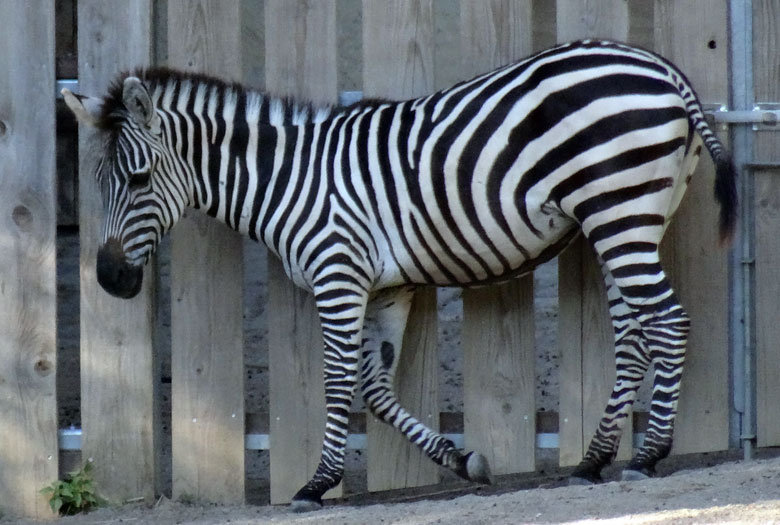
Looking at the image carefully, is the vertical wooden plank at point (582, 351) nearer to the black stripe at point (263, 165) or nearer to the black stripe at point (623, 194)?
the black stripe at point (623, 194)

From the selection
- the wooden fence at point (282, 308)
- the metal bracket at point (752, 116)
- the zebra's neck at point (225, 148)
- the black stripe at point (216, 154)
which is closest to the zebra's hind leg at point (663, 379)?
the wooden fence at point (282, 308)

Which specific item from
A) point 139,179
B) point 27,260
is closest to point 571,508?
point 139,179

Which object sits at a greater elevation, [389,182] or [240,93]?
[240,93]

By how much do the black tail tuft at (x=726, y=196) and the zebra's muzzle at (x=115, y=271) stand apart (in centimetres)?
264

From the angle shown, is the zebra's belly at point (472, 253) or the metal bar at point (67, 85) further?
the metal bar at point (67, 85)

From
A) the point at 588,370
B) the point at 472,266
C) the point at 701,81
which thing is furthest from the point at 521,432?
the point at 701,81

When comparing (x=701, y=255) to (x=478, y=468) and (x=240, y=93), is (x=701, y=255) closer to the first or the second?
(x=478, y=468)

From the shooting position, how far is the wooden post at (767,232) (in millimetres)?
4672

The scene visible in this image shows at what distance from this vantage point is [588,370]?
15.8 feet

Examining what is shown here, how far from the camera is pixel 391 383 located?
15.9 ft

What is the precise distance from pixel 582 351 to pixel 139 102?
2397mm

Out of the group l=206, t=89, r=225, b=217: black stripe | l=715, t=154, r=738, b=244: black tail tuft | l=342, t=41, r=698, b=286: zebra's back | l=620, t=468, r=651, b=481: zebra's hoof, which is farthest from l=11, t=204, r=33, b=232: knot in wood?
l=715, t=154, r=738, b=244: black tail tuft

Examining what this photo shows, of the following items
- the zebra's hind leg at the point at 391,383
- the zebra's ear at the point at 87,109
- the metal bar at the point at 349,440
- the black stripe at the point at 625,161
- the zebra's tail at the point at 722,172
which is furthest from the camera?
the metal bar at the point at 349,440

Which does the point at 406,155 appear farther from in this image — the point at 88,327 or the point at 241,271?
the point at 88,327
